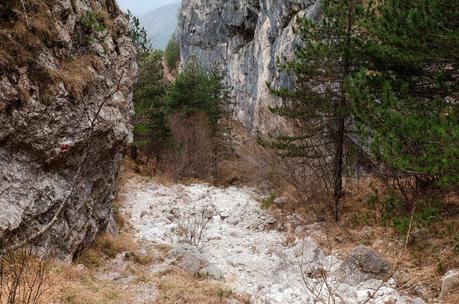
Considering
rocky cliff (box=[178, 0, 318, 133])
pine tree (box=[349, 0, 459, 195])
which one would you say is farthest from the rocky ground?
rocky cliff (box=[178, 0, 318, 133])

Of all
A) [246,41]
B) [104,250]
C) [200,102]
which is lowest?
[104,250]

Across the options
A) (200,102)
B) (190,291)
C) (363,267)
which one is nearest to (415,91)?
(363,267)

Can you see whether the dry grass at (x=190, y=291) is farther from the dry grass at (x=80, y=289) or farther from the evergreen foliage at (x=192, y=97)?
the evergreen foliage at (x=192, y=97)

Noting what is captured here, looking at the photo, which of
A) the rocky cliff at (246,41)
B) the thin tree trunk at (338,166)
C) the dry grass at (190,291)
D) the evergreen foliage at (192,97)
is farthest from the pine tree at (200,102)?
the dry grass at (190,291)

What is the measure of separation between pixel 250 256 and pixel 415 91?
5001 mm

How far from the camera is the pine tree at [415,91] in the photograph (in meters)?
5.61

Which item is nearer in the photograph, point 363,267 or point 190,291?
point 190,291

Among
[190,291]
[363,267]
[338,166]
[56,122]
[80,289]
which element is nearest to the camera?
[80,289]

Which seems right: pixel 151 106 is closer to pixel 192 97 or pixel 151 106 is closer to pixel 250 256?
pixel 192 97

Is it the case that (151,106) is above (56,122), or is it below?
below

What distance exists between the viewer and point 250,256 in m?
8.95

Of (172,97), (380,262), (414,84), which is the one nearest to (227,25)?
(172,97)

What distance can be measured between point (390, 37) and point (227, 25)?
1292 inches

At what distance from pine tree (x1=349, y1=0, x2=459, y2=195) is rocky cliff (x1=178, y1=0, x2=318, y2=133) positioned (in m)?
7.39
